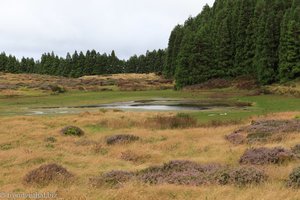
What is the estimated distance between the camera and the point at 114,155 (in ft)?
62.8

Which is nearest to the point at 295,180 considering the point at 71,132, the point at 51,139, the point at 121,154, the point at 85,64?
the point at 121,154

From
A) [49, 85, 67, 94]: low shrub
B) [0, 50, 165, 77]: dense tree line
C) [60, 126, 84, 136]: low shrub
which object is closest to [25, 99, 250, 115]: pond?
[60, 126, 84, 136]: low shrub

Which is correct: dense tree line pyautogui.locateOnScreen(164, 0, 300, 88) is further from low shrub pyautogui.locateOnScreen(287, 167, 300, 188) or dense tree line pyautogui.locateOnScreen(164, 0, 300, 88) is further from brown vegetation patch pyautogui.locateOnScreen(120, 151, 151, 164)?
low shrub pyautogui.locateOnScreen(287, 167, 300, 188)

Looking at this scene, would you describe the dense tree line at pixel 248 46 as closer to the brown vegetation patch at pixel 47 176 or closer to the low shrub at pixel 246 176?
the low shrub at pixel 246 176

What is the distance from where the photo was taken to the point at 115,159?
17.9 meters

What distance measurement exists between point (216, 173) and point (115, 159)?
→ 6.42 metres

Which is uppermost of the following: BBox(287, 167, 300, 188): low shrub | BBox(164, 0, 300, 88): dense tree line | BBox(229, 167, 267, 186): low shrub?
BBox(164, 0, 300, 88): dense tree line

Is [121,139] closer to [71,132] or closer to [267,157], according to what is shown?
[71,132]

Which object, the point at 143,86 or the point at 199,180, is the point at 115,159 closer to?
the point at 199,180

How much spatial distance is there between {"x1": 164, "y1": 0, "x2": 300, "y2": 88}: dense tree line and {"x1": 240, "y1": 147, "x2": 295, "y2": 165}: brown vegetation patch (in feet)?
173

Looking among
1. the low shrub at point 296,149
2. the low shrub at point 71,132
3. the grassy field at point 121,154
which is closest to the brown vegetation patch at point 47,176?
A: the grassy field at point 121,154

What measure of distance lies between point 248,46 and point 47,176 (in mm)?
72795

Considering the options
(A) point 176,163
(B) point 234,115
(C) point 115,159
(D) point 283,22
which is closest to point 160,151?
(C) point 115,159

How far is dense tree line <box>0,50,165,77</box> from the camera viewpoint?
169 metres
